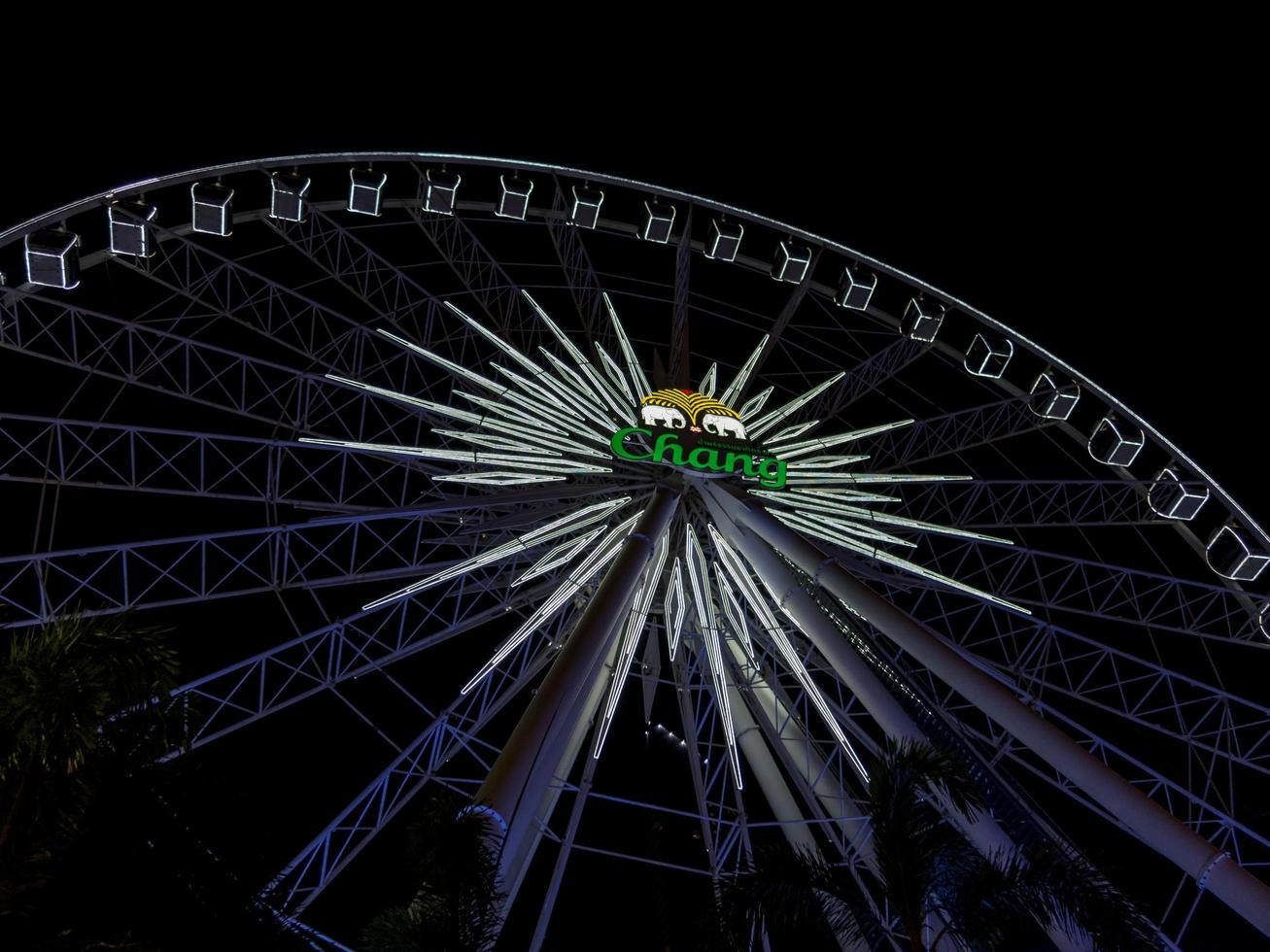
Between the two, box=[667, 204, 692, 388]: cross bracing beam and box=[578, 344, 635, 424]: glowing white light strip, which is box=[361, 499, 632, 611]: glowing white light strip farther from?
box=[667, 204, 692, 388]: cross bracing beam

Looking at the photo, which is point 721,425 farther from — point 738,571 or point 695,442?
point 738,571

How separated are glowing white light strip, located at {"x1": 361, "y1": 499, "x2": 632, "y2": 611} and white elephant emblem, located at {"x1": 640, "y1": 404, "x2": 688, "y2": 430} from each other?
1.32 meters

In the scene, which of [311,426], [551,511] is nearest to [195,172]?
[311,426]

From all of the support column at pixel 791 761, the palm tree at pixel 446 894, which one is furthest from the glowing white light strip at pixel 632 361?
the palm tree at pixel 446 894

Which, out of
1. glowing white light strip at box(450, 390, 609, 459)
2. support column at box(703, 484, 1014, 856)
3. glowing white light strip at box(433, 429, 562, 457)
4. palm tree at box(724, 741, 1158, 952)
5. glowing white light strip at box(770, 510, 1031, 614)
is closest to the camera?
palm tree at box(724, 741, 1158, 952)

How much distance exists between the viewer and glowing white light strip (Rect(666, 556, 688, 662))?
1823 cm

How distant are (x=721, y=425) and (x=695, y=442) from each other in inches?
36.1

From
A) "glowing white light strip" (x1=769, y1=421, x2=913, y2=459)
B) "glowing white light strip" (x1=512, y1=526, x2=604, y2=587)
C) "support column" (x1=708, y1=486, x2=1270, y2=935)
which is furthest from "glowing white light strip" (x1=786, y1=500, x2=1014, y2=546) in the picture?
"glowing white light strip" (x1=512, y1=526, x2=604, y2=587)

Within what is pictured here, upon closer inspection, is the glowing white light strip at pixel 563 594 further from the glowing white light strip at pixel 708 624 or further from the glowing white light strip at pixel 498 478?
the glowing white light strip at pixel 498 478

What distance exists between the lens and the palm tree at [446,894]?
29.6 feet

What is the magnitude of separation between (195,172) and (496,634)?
24.8m

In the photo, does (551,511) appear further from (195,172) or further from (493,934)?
(493,934)

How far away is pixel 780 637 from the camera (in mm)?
17562

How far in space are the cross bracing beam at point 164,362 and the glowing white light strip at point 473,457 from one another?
96 centimetres
